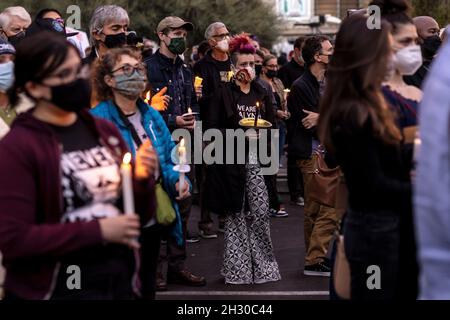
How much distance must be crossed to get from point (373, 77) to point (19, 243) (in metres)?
1.59

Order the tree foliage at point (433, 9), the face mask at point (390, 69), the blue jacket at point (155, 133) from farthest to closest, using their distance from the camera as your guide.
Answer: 1. the tree foliage at point (433, 9)
2. the blue jacket at point (155, 133)
3. the face mask at point (390, 69)

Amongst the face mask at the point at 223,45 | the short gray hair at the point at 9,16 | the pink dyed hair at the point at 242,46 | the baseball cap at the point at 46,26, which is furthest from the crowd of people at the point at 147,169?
the face mask at the point at 223,45

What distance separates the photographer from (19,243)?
11.5 ft

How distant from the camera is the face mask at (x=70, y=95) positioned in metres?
3.66

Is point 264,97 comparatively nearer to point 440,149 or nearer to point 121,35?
point 121,35

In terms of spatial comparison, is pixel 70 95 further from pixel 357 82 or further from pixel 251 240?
pixel 251 240

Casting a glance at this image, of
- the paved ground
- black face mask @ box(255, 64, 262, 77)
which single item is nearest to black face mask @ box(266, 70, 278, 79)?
black face mask @ box(255, 64, 262, 77)

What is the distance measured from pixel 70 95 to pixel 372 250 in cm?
134

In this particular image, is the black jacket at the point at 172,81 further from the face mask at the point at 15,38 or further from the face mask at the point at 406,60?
the face mask at the point at 406,60

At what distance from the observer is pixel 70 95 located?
367 cm

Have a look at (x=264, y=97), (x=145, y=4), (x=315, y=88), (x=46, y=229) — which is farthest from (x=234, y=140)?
(x=145, y=4)

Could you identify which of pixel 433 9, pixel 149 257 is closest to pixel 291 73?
pixel 433 9

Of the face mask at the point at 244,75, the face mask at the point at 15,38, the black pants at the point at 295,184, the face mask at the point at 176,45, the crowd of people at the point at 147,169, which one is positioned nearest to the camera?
the crowd of people at the point at 147,169

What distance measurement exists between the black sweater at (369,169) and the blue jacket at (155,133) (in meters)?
1.64
